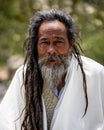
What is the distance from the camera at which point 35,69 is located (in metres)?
5.96

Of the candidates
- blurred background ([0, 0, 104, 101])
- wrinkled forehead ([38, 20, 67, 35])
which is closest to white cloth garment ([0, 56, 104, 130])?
wrinkled forehead ([38, 20, 67, 35])

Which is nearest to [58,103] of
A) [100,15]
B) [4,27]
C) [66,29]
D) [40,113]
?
[40,113]

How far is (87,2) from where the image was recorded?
556 inches

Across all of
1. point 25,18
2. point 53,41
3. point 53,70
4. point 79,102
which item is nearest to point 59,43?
point 53,41

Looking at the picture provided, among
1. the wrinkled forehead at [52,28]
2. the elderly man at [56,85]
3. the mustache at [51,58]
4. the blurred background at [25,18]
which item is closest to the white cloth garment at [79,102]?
the elderly man at [56,85]

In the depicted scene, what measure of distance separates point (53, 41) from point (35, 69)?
15.4 inches

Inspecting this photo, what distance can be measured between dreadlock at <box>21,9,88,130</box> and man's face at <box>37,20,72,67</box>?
0.22ft

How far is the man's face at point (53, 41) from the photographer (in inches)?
224

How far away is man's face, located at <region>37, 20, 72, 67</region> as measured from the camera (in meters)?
5.68

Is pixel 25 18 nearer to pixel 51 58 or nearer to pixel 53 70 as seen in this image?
pixel 53 70

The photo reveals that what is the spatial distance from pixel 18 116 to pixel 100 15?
25.5 ft

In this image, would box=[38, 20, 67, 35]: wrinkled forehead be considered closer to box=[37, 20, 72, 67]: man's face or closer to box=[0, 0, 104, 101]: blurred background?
box=[37, 20, 72, 67]: man's face

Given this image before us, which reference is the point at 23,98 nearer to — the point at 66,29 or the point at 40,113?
the point at 40,113

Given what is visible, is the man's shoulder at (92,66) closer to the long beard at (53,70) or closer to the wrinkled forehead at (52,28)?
the long beard at (53,70)
